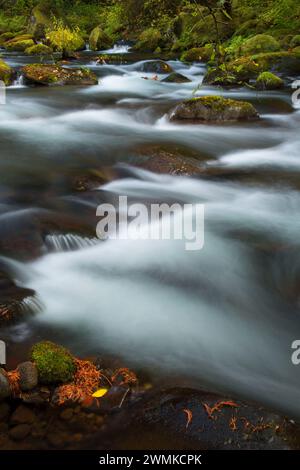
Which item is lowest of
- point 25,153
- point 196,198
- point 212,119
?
point 196,198

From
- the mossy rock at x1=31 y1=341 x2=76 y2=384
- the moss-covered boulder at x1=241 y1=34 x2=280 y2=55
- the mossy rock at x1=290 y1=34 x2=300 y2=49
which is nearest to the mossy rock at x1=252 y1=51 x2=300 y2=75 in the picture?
the moss-covered boulder at x1=241 y1=34 x2=280 y2=55

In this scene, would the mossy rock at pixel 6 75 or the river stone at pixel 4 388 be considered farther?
the mossy rock at pixel 6 75

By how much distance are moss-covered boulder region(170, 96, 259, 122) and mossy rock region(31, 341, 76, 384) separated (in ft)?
21.9

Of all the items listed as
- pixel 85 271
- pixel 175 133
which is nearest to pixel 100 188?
pixel 85 271

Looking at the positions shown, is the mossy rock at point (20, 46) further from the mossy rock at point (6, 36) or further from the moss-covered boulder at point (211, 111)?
the moss-covered boulder at point (211, 111)

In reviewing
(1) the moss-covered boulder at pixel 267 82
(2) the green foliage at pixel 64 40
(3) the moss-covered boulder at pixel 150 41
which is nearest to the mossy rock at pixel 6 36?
(2) the green foliage at pixel 64 40

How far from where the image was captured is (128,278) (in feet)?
14.1

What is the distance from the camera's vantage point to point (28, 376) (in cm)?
264

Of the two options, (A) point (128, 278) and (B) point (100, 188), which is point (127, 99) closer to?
(B) point (100, 188)

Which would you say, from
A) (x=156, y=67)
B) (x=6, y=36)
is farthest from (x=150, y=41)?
(x=6, y=36)

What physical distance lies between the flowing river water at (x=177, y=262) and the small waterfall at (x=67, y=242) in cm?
1

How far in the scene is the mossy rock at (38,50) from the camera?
17.6m

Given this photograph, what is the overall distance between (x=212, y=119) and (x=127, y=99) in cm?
317

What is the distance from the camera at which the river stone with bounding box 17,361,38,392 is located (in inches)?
103
